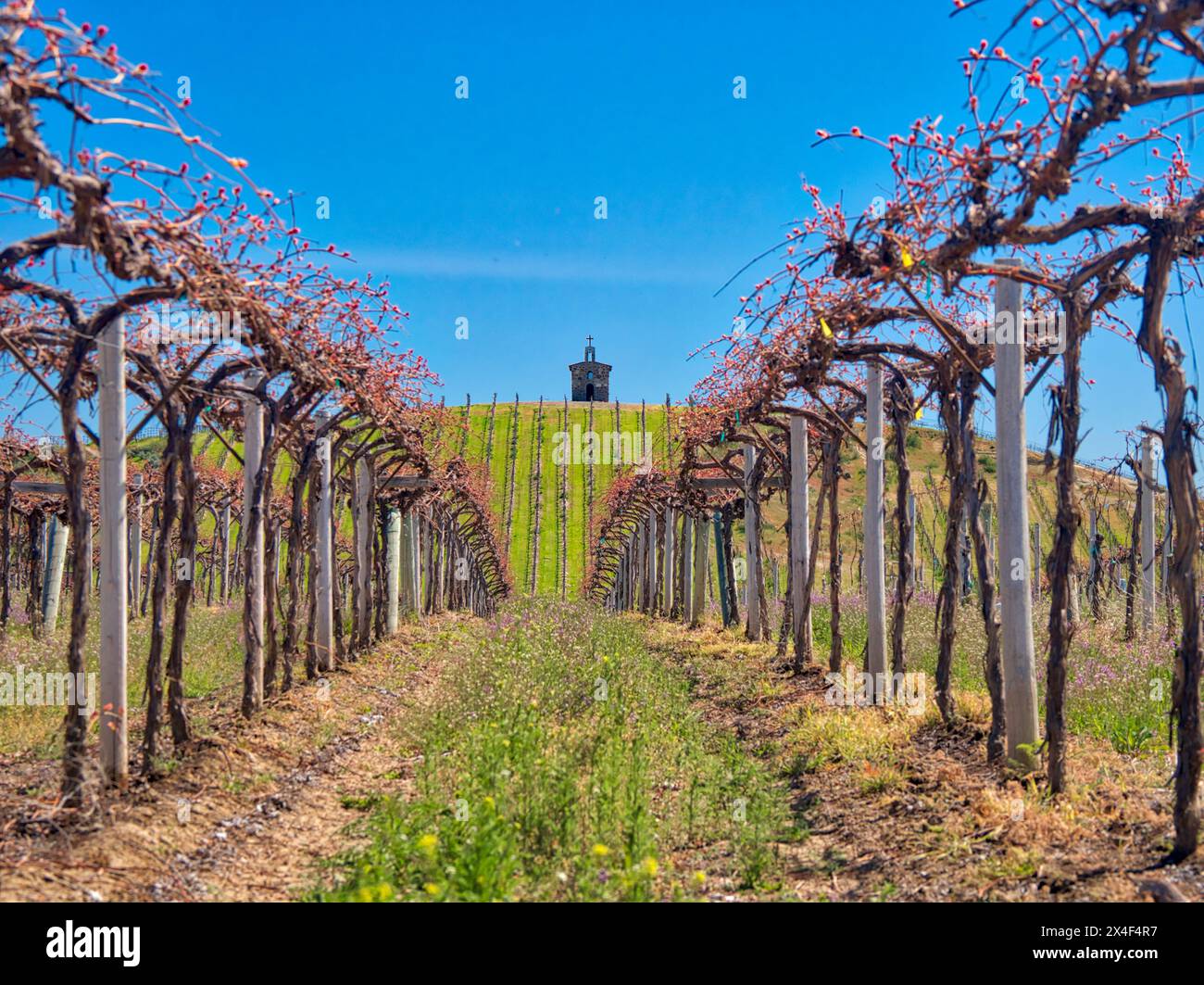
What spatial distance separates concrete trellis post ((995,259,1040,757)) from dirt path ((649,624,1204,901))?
473 millimetres

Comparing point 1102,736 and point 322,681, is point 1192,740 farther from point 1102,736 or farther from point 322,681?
point 322,681

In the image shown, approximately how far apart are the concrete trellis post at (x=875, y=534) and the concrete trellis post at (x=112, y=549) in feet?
20.9

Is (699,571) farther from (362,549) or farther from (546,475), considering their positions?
(546,475)

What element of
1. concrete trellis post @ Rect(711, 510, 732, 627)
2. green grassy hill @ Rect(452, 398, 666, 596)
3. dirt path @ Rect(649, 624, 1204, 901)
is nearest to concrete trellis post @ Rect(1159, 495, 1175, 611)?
dirt path @ Rect(649, 624, 1204, 901)

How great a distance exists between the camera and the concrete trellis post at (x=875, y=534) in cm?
1052

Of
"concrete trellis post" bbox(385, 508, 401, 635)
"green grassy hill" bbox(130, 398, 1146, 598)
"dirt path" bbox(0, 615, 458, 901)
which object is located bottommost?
"dirt path" bbox(0, 615, 458, 901)

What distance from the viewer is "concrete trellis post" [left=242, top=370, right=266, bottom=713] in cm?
975

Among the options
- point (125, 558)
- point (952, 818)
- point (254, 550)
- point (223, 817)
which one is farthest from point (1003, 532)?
point (254, 550)

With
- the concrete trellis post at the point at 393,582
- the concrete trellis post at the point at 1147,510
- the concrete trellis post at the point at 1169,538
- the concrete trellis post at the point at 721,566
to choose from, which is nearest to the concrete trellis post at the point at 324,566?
the concrete trellis post at the point at 393,582

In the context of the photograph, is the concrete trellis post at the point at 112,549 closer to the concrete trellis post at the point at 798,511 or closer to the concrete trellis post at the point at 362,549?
the concrete trellis post at the point at 798,511

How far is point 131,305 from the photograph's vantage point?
6633 millimetres

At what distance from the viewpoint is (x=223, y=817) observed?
6805 mm

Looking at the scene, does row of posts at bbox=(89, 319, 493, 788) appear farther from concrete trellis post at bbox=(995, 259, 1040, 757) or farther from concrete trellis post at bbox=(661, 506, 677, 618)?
concrete trellis post at bbox=(661, 506, 677, 618)

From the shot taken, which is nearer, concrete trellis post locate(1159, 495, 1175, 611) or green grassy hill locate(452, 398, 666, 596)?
concrete trellis post locate(1159, 495, 1175, 611)
